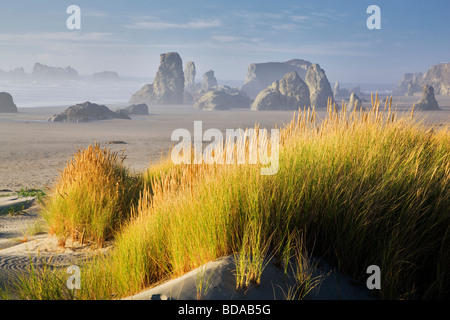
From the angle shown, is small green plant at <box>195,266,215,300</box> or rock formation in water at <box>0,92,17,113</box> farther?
rock formation in water at <box>0,92,17,113</box>

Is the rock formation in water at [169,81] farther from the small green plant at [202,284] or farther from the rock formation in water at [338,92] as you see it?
the small green plant at [202,284]

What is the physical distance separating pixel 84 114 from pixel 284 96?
56976mm

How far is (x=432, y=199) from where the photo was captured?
3.36m

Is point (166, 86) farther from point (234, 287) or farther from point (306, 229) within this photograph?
point (234, 287)

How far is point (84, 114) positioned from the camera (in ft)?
146

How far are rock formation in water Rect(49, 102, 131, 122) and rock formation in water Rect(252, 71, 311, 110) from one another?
45271mm

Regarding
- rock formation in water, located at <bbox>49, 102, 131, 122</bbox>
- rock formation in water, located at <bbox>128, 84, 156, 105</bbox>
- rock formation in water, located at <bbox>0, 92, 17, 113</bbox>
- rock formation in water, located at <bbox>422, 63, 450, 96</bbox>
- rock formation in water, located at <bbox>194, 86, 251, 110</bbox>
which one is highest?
rock formation in water, located at <bbox>422, 63, 450, 96</bbox>

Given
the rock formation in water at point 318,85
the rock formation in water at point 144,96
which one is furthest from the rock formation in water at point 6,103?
the rock formation in water at point 318,85

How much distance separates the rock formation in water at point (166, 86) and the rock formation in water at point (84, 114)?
270 ft

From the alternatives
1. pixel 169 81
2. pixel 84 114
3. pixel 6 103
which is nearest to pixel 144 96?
pixel 169 81

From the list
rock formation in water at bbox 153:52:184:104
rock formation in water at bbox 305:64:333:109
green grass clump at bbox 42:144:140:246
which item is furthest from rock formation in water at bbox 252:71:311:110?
green grass clump at bbox 42:144:140:246

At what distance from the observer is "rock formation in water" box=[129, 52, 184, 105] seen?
13000 centimetres

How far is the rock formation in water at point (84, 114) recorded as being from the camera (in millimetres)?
42944

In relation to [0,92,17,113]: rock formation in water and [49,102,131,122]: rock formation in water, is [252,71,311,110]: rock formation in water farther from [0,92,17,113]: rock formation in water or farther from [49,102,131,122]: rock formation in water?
[0,92,17,113]: rock formation in water
